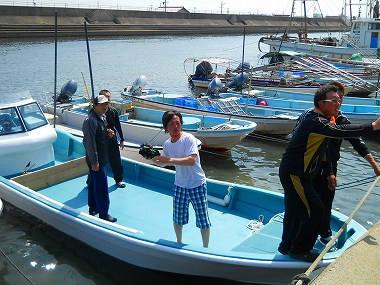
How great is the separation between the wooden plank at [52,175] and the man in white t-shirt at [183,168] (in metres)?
3.56

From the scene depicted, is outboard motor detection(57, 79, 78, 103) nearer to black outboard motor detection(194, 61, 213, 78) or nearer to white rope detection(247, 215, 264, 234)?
white rope detection(247, 215, 264, 234)

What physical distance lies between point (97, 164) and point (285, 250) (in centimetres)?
281

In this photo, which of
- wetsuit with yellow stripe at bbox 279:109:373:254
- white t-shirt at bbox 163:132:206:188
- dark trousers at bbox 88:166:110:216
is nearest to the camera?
wetsuit with yellow stripe at bbox 279:109:373:254

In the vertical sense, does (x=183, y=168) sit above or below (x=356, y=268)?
above

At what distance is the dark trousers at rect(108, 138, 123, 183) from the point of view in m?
7.80

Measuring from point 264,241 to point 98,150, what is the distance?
8.67 feet

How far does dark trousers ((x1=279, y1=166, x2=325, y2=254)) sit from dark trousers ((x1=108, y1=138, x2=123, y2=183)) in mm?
3922

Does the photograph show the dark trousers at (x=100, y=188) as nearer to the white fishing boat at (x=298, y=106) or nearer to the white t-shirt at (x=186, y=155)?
the white t-shirt at (x=186, y=155)

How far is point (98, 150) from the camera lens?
6.17 metres

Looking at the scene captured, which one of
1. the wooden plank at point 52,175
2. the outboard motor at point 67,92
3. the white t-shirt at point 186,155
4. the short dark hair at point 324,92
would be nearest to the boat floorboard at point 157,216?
the wooden plank at point 52,175

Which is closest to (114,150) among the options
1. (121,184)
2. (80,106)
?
(121,184)

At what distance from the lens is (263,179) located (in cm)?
1094

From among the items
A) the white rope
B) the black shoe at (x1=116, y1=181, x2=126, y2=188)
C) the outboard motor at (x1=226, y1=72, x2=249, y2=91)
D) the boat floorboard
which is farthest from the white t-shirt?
the outboard motor at (x1=226, y1=72, x2=249, y2=91)

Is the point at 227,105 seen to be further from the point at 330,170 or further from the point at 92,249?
the point at 330,170
